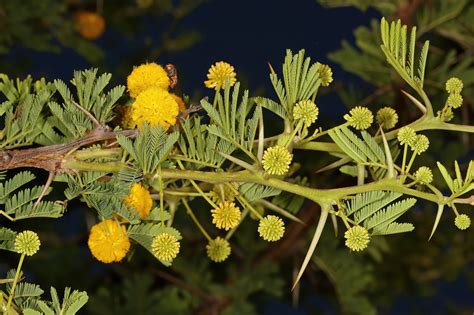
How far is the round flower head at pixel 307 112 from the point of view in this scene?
50 cm

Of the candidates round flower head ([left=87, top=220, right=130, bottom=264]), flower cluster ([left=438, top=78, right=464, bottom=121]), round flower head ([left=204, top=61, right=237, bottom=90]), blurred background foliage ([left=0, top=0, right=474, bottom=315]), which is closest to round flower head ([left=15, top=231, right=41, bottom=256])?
round flower head ([left=87, top=220, right=130, bottom=264])

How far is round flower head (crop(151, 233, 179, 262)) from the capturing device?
511mm

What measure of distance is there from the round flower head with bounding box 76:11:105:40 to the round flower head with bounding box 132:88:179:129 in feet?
2.46

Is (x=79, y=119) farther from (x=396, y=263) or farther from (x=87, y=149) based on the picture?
(x=396, y=263)

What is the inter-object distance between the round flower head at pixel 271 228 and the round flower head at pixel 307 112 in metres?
0.06

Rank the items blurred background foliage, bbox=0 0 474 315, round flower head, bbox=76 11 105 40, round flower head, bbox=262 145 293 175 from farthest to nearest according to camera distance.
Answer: round flower head, bbox=76 11 105 40, blurred background foliage, bbox=0 0 474 315, round flower head, bbox=262 145 293 175

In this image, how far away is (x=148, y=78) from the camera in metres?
0.53

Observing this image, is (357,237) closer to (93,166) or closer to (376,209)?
(376,209)

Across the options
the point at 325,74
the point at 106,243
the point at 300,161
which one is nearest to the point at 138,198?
the point at 106,243

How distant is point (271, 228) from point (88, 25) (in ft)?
2.56

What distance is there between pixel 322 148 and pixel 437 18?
2.18 feet

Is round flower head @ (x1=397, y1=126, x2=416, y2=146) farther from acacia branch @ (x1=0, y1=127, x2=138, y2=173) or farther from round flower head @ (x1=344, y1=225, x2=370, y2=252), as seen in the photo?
acacia branch @ (x1=0, y1=127, x2=138, y2=173)

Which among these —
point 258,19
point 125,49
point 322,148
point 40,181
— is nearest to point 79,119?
point 322,148

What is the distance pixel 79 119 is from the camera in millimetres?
538
